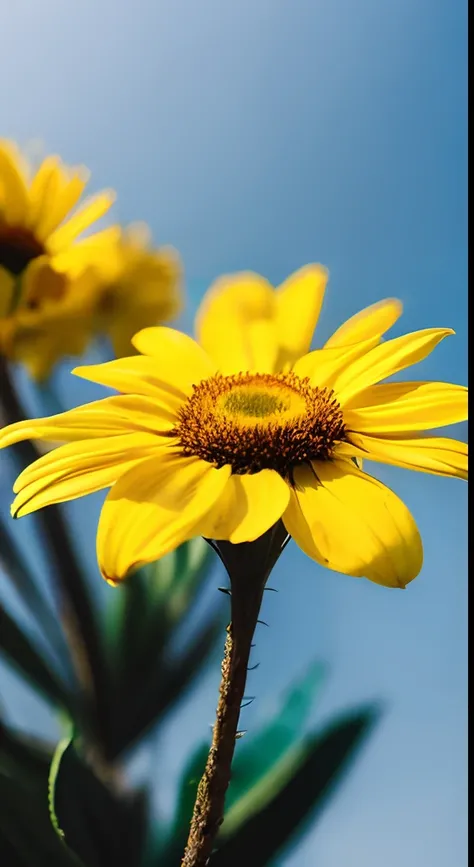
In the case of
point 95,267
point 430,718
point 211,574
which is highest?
point 95,267

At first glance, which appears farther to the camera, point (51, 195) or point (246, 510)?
point (51, 195)

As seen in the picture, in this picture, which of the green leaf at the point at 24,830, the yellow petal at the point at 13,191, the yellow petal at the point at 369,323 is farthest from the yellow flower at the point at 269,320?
the green leaf at the point at 24,830

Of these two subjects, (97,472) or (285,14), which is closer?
(97,472)

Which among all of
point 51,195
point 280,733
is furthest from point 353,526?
point 51,195

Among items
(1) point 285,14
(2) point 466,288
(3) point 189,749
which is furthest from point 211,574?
(1) point 285,14

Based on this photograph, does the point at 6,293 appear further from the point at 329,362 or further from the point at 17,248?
the point at 329,362

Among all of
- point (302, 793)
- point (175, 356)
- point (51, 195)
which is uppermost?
point (51, 195)

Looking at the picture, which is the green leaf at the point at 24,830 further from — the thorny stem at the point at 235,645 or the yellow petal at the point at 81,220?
the yellow petal at the point at 81,220

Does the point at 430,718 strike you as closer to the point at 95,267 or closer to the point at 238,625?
the point at 238,625

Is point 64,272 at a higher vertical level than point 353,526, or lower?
higher
